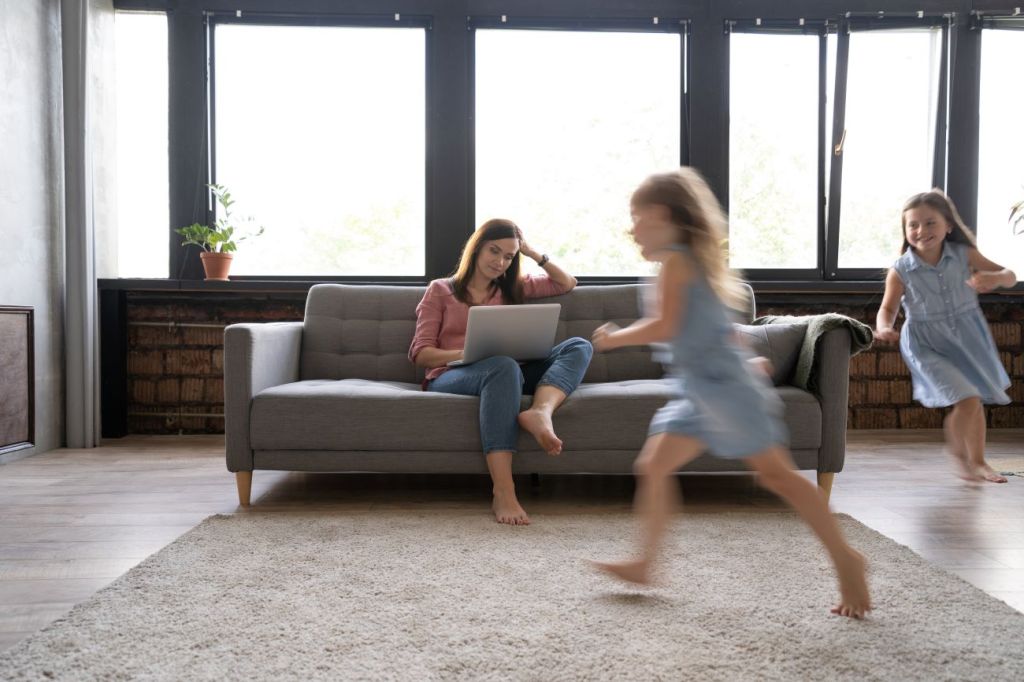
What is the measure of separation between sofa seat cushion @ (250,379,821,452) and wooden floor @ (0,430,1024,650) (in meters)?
0.20

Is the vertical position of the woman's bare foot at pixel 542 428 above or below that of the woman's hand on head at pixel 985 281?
below

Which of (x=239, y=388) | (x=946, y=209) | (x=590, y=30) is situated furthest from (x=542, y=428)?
(x=590, y=30)

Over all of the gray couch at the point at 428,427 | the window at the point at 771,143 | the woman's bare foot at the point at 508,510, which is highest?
the window at the point at 771,143

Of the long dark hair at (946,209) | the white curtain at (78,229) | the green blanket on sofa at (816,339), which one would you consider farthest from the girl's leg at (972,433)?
the white curtain at (78,229)

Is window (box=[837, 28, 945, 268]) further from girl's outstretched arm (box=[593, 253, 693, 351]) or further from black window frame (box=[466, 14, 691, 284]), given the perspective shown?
girl's outstretched arm (box=[593, 253, 693, 351])

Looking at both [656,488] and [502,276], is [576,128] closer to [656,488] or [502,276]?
[502,276]

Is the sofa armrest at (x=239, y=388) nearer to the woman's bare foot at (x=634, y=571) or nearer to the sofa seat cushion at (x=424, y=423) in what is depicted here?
the sofa seat cushion at (x=424, y=423)

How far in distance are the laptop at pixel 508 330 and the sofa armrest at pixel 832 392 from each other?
0.85 m

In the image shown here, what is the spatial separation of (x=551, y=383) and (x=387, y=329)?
2.79 ft

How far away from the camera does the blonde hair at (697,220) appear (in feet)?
4.90

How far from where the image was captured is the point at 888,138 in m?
4.11

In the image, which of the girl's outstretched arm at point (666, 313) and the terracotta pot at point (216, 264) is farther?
the terracotta pot at point (216, 264)

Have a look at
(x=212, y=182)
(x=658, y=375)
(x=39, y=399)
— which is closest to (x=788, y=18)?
(x=658, y=375)

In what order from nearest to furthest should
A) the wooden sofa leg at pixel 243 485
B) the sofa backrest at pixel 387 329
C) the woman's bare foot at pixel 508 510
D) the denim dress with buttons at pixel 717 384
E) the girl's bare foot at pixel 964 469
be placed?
1. the denim dress with buttons at pixel 717 384
2. the woman's bare foot at pixel 508 510
3. the wooden sofa leg at pixel 243 485
4. the girl's bare foot at pixel 964 469
5. the sofa backrest at pixel 387 329
